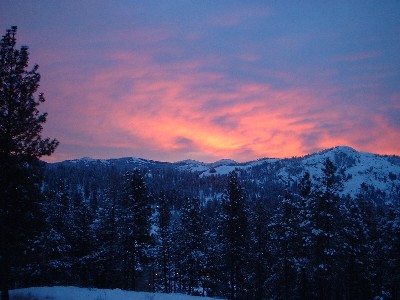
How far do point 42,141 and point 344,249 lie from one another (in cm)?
2874

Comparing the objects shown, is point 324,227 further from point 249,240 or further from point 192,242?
point 192,242

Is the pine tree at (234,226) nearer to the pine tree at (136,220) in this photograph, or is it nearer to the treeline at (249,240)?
the treeline at (249,240)

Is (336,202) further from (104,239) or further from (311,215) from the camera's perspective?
(104,239)

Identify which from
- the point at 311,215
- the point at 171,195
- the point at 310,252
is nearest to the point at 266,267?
the point at 310,252

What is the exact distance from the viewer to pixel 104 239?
4016cm

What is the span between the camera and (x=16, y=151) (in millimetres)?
14227

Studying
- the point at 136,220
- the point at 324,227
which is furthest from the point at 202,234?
the point at 324,227

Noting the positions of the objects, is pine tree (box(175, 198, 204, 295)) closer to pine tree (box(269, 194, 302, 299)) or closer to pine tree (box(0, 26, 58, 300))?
pine tree (box(269, 194, 302, 299))

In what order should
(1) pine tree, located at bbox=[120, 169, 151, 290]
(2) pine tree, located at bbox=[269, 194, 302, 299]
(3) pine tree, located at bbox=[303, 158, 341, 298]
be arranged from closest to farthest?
(3) pine tree, located at bbox=[303, 158, 341, 298] < (2) pine tree, located at bbox=[269, 194, 302, 299] < (1) pine tree, located at bbox=[120, 169, 151, 290]

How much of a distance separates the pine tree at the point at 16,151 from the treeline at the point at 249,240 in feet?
46.8

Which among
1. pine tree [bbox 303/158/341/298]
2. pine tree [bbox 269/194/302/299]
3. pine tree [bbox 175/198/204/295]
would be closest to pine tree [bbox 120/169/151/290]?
pine tree [bbox 175/198/204/295]

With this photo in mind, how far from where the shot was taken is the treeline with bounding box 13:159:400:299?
28781 mm

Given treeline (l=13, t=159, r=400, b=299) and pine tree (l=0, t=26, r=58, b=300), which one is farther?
treeline (l=13, t=159, r=400, b=299)

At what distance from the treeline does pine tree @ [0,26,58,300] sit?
562 inches
